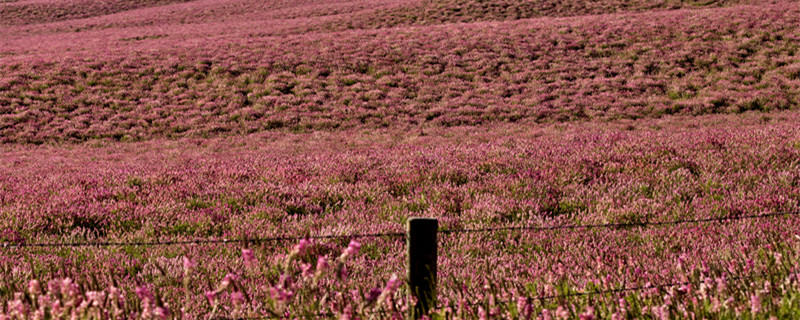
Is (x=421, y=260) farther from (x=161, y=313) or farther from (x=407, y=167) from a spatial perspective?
(x=407, y=167)

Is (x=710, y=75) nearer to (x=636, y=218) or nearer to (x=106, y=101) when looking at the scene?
(x=636, y=218)

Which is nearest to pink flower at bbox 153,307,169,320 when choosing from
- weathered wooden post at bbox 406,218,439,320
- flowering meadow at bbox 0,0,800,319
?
flowering meadow at bbox 0,0,800,319

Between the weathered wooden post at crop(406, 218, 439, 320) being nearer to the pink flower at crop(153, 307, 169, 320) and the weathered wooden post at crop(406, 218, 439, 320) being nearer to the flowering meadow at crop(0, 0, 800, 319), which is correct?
the flowering meadow at crop(0, 0, 800, 319)

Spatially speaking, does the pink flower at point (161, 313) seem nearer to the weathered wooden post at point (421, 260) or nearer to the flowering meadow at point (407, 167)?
the flowering meadow at point (407, 167)

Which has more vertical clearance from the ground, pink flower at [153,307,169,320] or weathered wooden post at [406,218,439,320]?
pink flower at [153,307,169,320]

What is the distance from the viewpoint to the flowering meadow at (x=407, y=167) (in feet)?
11.0

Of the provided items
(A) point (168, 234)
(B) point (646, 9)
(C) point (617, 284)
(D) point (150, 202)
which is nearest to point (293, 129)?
(D) point (150, 202)

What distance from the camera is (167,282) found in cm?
459

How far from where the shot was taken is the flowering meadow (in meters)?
3.37

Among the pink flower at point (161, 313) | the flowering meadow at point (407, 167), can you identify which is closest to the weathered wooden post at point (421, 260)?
the flowering meadow at point (407, 167)

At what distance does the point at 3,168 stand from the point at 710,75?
22193mm

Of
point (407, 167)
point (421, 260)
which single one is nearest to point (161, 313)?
point (421, 260)

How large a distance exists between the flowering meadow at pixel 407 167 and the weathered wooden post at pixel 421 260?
0.19 m

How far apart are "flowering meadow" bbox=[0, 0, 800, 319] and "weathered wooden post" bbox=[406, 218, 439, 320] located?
0.19m
